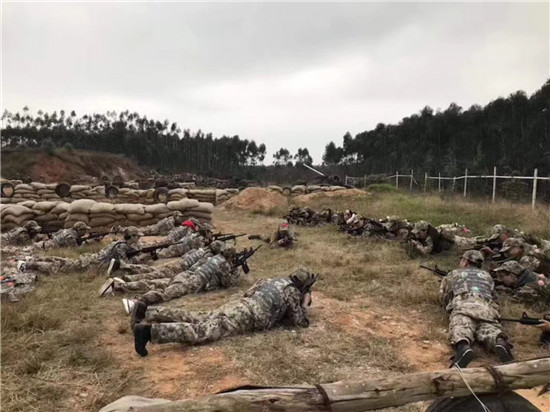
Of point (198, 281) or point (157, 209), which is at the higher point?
point (157, 209)

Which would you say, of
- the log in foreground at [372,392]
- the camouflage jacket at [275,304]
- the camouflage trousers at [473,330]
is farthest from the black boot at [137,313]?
the camouflage trousers at [473,330]

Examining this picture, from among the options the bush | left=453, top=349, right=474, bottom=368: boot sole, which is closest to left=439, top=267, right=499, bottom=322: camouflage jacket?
left=453, top=349, right=474, bottom=368: boot sole

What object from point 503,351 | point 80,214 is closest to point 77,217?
point 80,214

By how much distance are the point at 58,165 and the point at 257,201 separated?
78.7 ft

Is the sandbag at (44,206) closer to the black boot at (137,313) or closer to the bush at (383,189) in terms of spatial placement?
the black boot at (137,313)

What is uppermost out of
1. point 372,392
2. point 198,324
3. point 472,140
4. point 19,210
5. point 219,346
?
point 472,140

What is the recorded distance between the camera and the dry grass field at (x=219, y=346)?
11.9ft

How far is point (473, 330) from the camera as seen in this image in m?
4.38

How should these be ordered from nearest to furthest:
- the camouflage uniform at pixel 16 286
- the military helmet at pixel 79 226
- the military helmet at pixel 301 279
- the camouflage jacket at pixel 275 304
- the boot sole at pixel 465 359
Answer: the boot sole at pixel 465 359, the camouflage jacket at pixel 275 304, the military helmet at pixel 301 279, the camouflage uniform at pixel 16 286, the military helmet at pixel 79 226

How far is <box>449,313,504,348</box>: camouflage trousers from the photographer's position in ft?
13.8

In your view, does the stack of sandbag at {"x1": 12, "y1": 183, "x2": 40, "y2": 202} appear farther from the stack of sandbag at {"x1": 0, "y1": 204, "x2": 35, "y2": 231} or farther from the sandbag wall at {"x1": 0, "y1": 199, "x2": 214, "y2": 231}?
the stack of sandbag at {"x1": 0, "y1": 204, "x2": 35, "y2": 231}

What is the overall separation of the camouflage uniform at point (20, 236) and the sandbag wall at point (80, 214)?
111 cm

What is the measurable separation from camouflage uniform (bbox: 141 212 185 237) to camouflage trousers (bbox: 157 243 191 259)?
3.61 meters

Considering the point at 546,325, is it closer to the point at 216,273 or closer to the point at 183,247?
the point at 216,273
